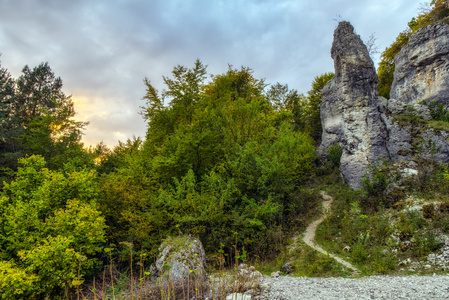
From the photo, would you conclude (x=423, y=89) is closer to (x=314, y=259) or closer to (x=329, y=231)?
(x=329, y=231)

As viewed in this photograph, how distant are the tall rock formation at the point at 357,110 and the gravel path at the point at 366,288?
849 centimetres

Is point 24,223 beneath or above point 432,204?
above

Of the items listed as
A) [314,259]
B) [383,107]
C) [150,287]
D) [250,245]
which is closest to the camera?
[150,287]

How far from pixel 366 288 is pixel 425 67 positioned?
66.9ft

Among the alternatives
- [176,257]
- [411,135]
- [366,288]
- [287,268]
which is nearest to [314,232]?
[287,268]

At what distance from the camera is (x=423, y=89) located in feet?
61.0

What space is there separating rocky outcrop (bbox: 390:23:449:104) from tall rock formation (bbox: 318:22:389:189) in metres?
5.75

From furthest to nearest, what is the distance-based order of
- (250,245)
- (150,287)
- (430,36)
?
(430,36)
(250,245)
(150,287)

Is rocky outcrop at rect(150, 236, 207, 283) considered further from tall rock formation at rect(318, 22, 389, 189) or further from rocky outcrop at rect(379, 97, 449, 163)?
rocky outcrop at rect(379, 97, 449, 163)

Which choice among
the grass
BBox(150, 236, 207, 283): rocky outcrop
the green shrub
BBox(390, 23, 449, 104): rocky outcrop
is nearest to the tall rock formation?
the grass

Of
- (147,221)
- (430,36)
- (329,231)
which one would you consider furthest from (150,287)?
(430,36)

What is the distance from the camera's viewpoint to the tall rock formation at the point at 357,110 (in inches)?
577

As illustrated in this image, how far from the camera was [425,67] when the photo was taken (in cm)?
1867

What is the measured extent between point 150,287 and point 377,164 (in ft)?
46.3
